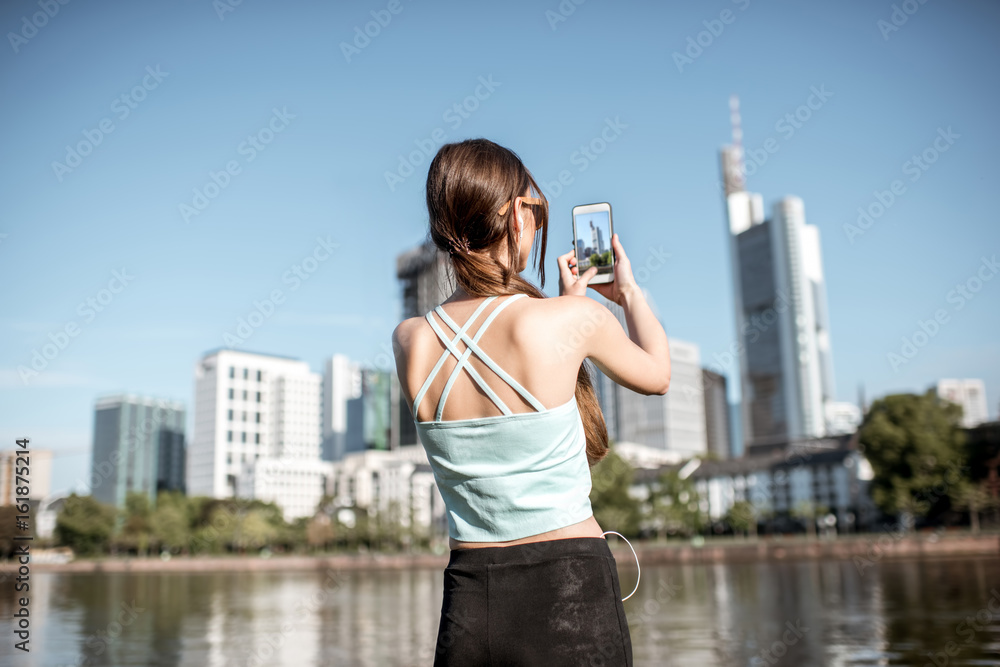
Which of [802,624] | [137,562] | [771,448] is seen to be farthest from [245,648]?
[771,448]

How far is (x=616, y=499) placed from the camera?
73.1 metres

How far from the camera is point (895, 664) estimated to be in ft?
32.6

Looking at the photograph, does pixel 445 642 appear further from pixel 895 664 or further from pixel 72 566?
pixel 72 566

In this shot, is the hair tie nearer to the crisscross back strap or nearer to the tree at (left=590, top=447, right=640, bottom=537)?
the crisscross back strap

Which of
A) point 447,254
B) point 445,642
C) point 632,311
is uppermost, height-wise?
point 447,254

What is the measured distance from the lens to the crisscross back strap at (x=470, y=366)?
1452 mm

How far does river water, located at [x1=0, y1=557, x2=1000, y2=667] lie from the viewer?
37.7 feet

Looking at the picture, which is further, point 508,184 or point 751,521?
point 751,521

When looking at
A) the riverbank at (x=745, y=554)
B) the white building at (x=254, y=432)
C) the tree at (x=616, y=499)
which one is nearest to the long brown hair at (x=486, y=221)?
the riverbank at (x=745, y=554)

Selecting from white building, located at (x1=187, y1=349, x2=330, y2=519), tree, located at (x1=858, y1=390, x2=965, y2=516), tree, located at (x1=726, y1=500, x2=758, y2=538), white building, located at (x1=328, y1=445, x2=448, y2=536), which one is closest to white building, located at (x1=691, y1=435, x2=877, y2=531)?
tree, located at (x1=726, y1=500, x2=758, y2=538)

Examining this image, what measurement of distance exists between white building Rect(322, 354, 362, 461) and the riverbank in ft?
325

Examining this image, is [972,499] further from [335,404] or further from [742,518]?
[335,404]

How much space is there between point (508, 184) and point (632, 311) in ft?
1.16

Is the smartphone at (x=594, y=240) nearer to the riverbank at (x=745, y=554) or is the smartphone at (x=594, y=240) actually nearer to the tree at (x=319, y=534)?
the riverbank at (x=745, y=554)
